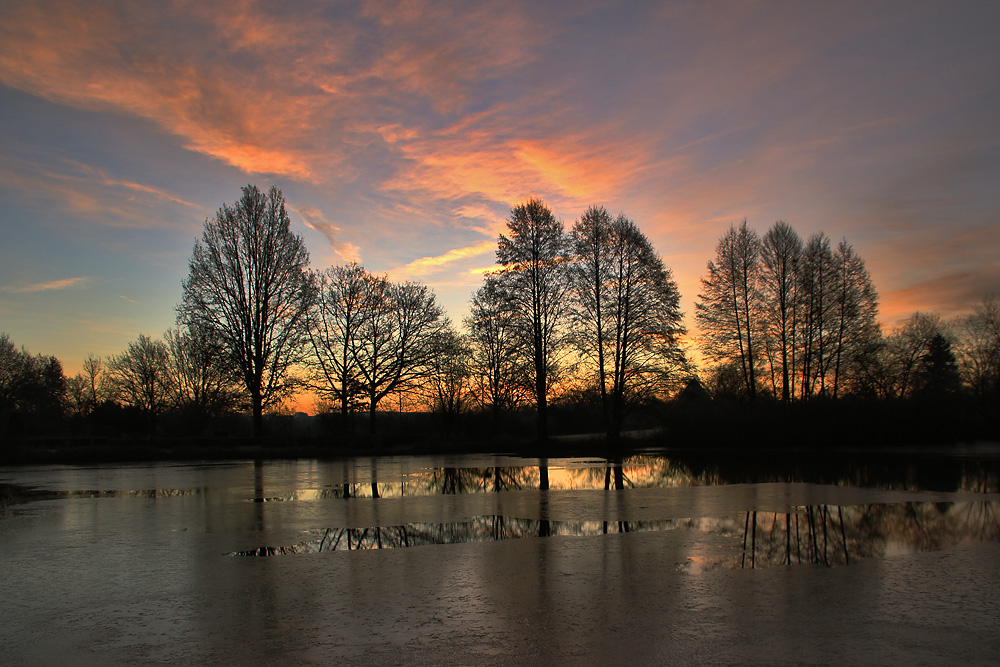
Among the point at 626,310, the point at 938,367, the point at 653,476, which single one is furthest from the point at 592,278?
the point at 938,367

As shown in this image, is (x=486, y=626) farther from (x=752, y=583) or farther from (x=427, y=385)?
(x=427, y=385)

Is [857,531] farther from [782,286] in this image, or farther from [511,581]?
[782,286]

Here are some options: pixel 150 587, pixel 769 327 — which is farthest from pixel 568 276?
pixel 150 587

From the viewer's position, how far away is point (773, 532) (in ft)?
→ 25.8

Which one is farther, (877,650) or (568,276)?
(568,276)

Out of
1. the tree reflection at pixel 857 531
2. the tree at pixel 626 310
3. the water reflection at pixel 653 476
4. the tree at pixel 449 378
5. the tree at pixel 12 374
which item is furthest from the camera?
the tree at pixel 12 374

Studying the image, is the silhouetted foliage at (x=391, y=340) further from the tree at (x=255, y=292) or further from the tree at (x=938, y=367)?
the tree at (x=938, y=367)

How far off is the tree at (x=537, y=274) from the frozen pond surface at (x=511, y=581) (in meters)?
16.8

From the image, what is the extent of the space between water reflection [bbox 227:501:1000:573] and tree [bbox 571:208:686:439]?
1779 centimetres

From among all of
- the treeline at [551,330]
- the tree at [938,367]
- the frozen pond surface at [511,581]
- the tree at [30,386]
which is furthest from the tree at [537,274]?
the tree at [30,386]

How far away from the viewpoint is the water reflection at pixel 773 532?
6.69 metres

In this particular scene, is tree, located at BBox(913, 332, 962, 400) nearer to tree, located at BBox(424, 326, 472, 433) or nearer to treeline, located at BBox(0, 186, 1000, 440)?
treeline, located at BBox(0, 186, 1000, 440)

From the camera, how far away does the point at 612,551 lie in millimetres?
6914

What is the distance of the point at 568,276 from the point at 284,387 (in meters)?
15.9
